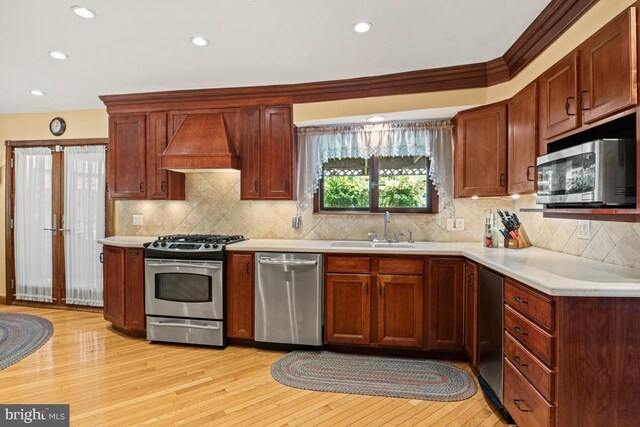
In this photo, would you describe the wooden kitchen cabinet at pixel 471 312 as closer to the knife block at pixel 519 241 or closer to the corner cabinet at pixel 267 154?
the knife block at pixel 519 241

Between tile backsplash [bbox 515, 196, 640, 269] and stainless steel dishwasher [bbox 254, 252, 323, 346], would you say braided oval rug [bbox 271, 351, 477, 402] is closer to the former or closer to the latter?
stainless steel dishwasher [bbox 254, 252, 323, 346]

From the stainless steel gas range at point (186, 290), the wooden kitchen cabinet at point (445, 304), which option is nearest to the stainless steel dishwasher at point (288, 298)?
the stainless steel gas range at point (186, 290)

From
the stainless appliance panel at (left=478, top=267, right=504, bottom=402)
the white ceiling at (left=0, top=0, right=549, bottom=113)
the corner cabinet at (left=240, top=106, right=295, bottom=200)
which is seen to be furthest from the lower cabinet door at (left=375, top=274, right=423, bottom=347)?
the white ceiling at (left=0, top=0, right=549, bottom=113)

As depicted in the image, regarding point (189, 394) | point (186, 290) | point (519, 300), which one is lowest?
point (189, 394)

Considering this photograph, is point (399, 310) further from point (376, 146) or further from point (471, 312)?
point (376, 146)

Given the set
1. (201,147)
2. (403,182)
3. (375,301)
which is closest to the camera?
(375,301)

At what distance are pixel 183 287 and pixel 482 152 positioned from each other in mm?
2955

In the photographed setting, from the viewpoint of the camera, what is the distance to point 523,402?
72.2 inches

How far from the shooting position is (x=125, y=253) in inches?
135

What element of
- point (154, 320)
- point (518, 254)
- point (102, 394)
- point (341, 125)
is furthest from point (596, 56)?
point (154, 320)

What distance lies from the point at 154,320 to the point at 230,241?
1045 millimetres

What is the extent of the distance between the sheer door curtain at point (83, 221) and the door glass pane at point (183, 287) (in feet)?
5.17

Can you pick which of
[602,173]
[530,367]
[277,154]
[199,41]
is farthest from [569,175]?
[199,41]

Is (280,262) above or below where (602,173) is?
below
